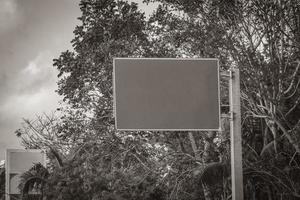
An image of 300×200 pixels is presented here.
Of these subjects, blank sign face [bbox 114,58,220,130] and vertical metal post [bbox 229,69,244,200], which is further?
blank sign face [bbox 114,58,220,130]

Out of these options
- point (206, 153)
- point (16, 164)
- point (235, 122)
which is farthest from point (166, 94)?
→ point (206, 153)

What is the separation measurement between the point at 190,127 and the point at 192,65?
958 mm

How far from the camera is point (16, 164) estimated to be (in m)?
17.4

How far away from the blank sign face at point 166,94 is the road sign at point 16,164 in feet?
25.9

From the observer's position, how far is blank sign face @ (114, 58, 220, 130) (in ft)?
32.9

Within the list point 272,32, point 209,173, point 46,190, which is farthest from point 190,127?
point 46,190

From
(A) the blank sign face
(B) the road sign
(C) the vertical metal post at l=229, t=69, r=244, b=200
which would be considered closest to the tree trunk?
(B) the road sign

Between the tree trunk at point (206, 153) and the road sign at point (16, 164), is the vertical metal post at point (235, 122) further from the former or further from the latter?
the road sign at point (16, 164)

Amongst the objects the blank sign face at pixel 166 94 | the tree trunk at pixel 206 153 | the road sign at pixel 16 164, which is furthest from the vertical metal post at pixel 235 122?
the road sign at pixel 16 164

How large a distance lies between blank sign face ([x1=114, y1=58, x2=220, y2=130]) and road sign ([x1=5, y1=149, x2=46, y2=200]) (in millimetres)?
7901

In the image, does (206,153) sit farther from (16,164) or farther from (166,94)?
(166,94)

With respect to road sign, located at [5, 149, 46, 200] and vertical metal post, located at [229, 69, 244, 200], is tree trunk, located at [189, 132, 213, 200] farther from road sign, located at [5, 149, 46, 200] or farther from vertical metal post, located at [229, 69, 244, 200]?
vertical metal post, located at [229, 69, 244, 200]

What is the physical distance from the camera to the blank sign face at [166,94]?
1003 centimetres

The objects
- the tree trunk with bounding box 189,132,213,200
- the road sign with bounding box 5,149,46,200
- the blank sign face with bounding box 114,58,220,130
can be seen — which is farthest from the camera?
the tree trunk with bounding box 189,132,213,200
